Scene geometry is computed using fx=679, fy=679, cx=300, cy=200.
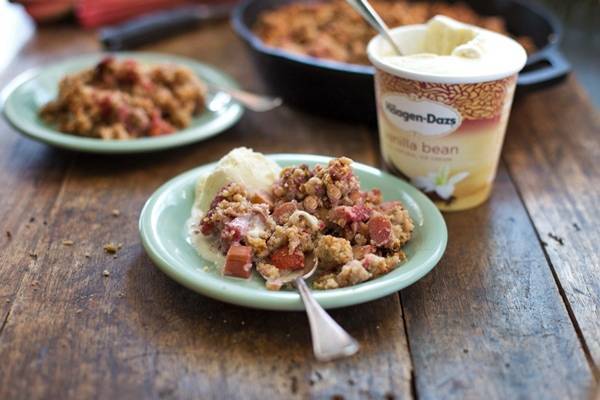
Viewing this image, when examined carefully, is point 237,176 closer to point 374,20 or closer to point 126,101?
point 374,20

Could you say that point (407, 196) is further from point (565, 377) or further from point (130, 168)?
point (130, 168)

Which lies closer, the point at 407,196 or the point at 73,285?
the point at 73,285

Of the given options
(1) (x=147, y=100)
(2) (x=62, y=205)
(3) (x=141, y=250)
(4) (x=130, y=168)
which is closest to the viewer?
(3) (x=141, y=250)

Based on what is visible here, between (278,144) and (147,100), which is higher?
(147,100)

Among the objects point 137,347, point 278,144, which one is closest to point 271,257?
point 137,347

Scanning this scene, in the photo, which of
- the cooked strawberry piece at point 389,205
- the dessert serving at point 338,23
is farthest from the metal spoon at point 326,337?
the dessert serving at point 338,23

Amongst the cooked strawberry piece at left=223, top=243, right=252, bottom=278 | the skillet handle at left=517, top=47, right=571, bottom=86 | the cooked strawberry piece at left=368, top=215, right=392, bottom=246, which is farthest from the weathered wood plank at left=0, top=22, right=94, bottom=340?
the skillet handle at left=517, top=47, right=571, bottom=86

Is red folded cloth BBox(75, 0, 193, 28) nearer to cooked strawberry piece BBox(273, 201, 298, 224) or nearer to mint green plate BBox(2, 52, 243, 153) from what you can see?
mint green plate BBox(2, 52, 243, 153)
